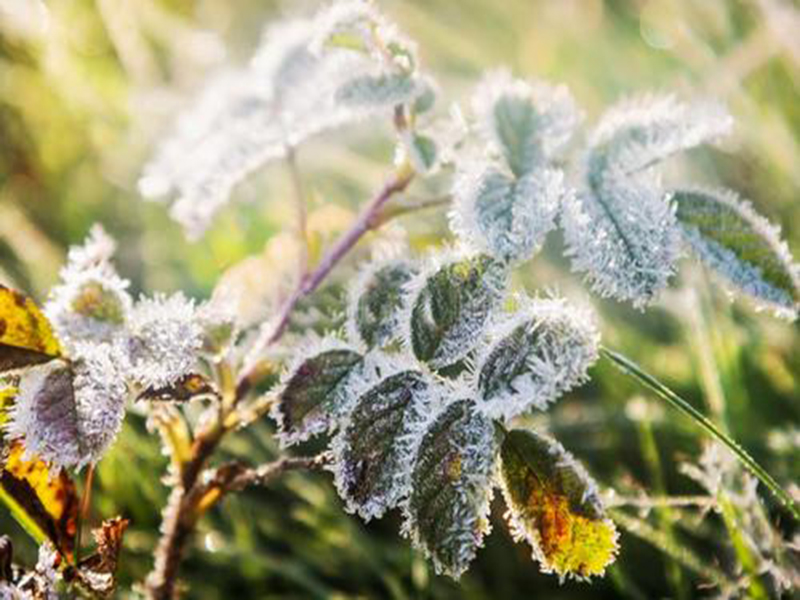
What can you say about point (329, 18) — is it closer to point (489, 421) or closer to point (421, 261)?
point (421, 261)

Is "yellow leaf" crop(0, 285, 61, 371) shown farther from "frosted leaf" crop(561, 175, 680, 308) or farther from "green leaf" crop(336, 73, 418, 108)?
"frosted leaf" crop(561, 175, 680, 308)

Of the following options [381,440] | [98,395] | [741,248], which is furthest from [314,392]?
[741,248]

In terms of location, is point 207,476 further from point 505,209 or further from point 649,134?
point 649,134

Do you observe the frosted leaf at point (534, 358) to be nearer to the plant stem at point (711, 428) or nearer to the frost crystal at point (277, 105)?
the plant stem at point (711, 428)

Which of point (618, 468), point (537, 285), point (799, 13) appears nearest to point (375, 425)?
point (618, 468)

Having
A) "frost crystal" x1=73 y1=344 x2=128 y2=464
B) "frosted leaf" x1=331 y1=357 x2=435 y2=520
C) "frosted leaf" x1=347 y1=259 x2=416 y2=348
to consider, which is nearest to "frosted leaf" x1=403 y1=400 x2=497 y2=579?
"frosted leaf" x1=331 y1=357 x2=435 y2=520

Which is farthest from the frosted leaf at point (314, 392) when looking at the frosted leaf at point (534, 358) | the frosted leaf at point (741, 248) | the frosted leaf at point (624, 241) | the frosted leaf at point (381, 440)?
the frosted leaf at point (741, 248)
